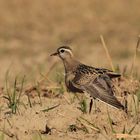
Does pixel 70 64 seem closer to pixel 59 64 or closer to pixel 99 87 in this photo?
pixel 99 87

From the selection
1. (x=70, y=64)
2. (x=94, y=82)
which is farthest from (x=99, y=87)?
(x=70, y=64)

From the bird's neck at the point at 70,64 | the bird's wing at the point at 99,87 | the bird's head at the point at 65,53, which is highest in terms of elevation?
the bird's head at the point at 65,53

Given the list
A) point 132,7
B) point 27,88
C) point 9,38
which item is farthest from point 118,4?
point 27,88

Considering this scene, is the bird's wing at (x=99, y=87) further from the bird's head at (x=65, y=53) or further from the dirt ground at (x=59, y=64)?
the bird's head at (x=65, y=53)

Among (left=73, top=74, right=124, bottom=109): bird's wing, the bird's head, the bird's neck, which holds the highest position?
the bird's head

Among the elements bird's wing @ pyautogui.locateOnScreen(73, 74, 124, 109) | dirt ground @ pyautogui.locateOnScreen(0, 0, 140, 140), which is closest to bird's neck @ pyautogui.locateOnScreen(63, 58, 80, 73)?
dirt ground @ pyautogui.locateOnScreen(0, 0, 140, 140)

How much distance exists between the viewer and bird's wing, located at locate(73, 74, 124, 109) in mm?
8188

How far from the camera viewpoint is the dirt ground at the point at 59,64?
7754mm

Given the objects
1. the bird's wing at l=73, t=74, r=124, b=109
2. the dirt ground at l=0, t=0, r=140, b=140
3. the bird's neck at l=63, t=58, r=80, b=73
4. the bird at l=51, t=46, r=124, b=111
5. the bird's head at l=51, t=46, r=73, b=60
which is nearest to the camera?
the dirt ground at l=0, t=0, r=140, b=140

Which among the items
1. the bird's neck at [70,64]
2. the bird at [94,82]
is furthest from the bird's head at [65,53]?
the bird at [94,82]

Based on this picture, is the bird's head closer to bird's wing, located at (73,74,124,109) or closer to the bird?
the bird

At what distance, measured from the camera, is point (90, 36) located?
69.7ft

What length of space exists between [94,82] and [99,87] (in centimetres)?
17

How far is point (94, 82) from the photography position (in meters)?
8.71
